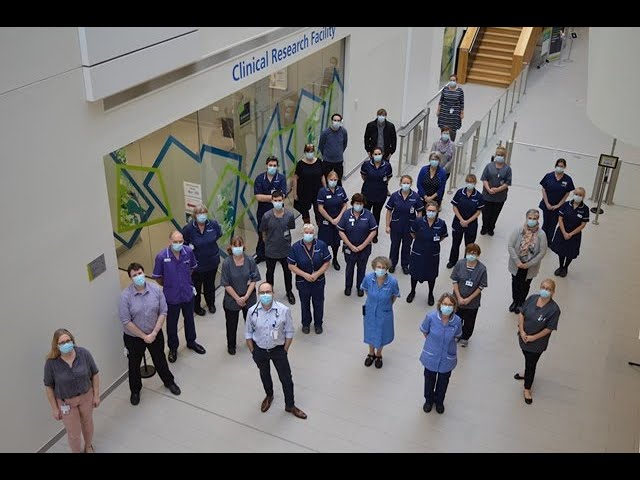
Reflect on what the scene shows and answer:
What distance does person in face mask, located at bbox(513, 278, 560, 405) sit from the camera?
6.92 meters

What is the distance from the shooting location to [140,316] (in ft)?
22.5

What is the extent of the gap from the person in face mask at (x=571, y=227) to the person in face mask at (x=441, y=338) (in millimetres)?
3531

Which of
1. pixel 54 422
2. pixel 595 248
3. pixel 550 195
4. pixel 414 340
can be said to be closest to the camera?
pixel 54 422

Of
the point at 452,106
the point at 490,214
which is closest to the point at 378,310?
the point at 490,214

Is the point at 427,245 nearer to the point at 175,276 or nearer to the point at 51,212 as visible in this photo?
the point at 175,276

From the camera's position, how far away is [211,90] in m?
8.27

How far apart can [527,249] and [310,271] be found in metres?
2.76

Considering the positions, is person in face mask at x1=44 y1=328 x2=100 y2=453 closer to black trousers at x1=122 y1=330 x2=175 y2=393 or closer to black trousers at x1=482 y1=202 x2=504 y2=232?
black trousers at x1=122 y1=330 x2=175 y2=393

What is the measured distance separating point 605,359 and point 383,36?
7.52 metres

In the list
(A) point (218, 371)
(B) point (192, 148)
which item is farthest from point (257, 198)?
(A) point (218, 371)

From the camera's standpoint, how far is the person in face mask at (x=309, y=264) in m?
8.03

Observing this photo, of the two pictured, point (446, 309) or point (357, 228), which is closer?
point (446, 309)

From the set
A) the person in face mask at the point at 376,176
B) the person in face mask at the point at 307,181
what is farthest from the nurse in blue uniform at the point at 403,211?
the person in face mask at the point at 307,181
